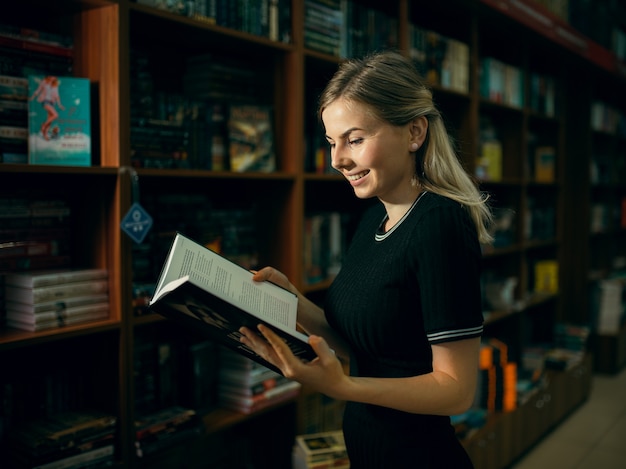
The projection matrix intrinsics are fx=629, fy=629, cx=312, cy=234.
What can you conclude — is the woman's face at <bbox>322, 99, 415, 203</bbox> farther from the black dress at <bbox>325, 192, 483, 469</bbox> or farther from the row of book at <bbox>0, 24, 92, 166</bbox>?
the row of book at <bbox>0, 24, 92, 166</bbox>

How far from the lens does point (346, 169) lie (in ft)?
4.34

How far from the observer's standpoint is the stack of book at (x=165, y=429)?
5.66 ft

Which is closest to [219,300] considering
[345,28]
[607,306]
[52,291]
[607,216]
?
[52,291]

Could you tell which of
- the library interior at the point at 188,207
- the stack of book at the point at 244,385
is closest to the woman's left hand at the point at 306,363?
the library interior at the point at 188,207

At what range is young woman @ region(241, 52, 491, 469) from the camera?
1.13 meters

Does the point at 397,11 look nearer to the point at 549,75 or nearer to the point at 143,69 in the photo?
the point at 143,69

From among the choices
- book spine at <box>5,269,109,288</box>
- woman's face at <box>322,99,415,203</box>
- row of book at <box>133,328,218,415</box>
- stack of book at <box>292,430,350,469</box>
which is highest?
woman's face at <box>322,99,415,203</box>

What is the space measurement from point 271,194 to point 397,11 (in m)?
1.10

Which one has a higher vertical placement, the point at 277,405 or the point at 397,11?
the point at 397,11

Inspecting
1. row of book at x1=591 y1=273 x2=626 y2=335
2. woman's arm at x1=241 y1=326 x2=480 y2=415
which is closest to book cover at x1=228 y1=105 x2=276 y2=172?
woman's arm at x1=241 y1=326 x2=480 y2=415

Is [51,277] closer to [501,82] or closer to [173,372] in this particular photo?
[173,372]

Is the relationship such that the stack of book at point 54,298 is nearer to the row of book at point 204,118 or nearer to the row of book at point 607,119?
the row of book at point 204,118

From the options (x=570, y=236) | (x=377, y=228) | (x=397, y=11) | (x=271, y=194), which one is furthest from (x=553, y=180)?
(x=377, y=228)

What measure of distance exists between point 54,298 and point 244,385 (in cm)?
72
